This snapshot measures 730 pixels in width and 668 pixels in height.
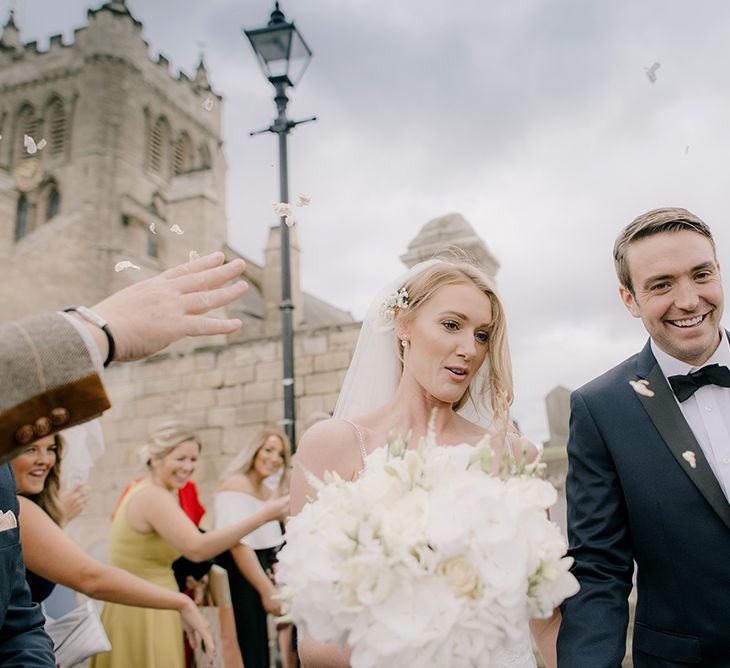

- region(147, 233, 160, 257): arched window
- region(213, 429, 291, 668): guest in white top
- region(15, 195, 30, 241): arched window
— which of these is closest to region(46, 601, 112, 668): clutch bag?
region(213, 429, 291, 668): guest in white top

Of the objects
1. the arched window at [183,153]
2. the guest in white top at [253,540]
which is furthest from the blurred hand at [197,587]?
the arched window at [183,153]

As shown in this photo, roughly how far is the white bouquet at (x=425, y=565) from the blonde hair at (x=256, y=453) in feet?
14.5

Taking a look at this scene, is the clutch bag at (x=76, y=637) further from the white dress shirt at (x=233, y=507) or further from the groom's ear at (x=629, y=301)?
the groom's ear at (x=629, y=301)

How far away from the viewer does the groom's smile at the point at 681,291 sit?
217 centimetres

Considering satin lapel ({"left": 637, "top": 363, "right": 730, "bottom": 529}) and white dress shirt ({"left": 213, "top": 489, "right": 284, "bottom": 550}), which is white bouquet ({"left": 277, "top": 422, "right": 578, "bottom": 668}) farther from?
white dress shirt ({"left": 213, "top": 489, "right": 284, "bottom": 550})

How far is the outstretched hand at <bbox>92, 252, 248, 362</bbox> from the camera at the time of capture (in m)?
1.42

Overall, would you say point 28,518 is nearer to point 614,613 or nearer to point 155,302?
point 155,302

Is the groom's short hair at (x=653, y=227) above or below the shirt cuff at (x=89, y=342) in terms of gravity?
above

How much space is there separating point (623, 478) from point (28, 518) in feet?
7.41

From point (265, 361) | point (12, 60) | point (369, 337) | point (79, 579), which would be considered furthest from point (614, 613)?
point (12, 60)

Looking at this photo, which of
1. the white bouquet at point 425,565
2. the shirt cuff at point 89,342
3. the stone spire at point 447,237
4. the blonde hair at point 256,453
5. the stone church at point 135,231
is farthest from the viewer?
the stone church at point 135,231

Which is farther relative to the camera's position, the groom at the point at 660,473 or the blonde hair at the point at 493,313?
the blonde hair at the point at 493,313

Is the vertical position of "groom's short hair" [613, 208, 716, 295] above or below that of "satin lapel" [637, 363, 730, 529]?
above

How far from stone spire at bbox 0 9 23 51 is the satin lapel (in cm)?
4564
